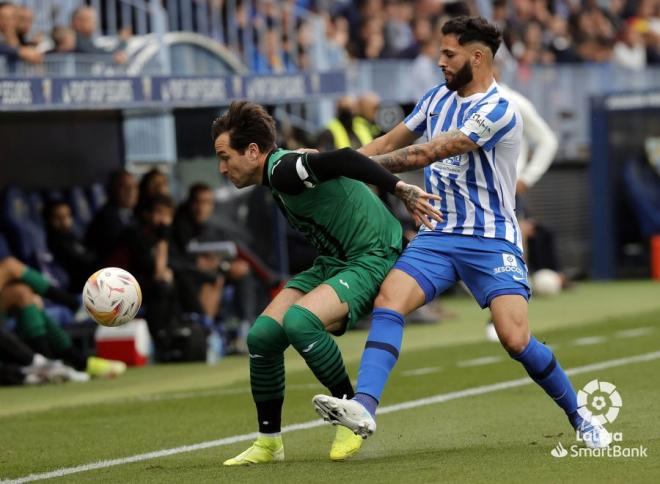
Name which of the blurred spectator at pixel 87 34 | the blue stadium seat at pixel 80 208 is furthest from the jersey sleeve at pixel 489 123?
the blue stadium seat at pixel 80 208

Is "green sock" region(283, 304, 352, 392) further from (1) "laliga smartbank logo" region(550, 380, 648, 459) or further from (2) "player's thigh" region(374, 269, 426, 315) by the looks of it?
(1) "laliga smartbank logo" region(550, 380, 648, 459)

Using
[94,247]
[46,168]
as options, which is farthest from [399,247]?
[46,168]

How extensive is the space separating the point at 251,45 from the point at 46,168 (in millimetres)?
3763

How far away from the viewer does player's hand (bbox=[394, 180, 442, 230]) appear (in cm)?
676

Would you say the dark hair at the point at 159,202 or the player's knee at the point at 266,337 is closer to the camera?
the player's knee at the point at 266,337

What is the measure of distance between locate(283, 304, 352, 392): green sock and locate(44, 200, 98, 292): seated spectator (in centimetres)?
683

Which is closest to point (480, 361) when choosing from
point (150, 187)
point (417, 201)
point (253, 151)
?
point (150, 187)

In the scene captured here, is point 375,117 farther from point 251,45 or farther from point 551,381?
point 551,381

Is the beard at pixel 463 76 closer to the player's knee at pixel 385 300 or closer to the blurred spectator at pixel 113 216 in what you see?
the player's knee at pixel 385 300

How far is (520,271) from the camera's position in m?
7.27

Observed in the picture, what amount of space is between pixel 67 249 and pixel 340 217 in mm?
6897

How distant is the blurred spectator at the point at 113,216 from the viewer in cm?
1409

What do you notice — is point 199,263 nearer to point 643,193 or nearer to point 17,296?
point 17,296

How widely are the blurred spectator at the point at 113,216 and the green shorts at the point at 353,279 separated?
6.53 m
